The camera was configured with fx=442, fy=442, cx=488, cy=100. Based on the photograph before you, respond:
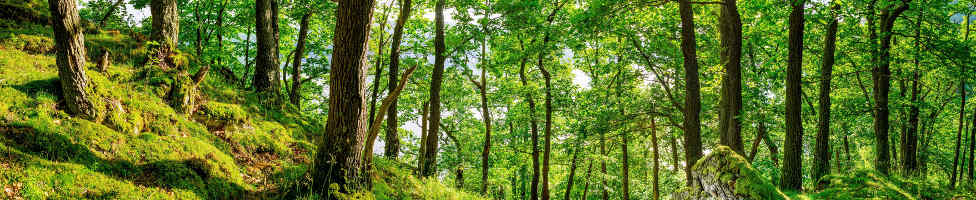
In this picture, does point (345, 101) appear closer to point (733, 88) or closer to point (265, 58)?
point (265, 58)

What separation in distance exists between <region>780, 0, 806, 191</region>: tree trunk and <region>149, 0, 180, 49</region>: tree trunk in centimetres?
1067

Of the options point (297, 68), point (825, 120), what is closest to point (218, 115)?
point (297, 68)

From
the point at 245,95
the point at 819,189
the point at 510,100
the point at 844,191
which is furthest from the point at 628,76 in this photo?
the point at 245,95

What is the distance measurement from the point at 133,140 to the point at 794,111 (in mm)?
10463

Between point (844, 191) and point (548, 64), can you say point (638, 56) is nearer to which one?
point (548, 64)

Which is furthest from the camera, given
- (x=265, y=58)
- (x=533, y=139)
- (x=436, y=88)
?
(x=533, y=139)

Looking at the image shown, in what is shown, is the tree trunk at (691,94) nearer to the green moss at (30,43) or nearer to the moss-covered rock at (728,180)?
the moss-covered rock at (728,180)

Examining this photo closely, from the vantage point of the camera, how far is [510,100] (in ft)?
60.8

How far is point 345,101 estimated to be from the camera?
5.15 m

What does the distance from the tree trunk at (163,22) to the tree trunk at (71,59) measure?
82.0 inches

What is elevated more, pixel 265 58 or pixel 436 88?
pixel 265 58

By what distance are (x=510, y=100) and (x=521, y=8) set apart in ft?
24.7

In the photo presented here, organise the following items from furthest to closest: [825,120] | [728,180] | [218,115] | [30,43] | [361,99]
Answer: [825,120] < [218,115] < [30,43] < [728,180] < [361,99]

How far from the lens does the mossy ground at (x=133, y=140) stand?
3.93 metres
